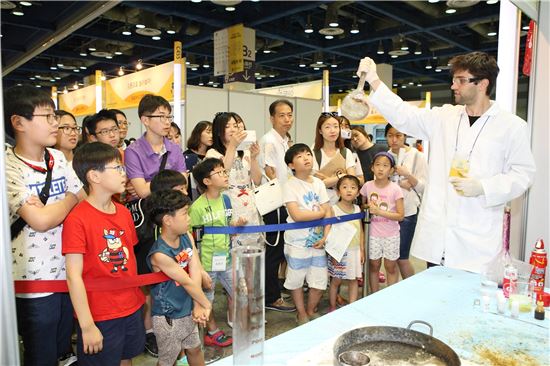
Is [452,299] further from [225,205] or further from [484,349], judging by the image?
[225,205]

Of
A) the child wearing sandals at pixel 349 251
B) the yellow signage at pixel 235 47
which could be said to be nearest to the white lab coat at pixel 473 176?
the child wearing sandals at pixel 349 251

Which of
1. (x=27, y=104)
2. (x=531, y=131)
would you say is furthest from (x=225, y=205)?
(x=531, y=131)

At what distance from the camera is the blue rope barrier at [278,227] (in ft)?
8.50

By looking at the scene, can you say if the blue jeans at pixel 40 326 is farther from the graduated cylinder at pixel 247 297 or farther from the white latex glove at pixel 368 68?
the white latex glove at pixel 368 68

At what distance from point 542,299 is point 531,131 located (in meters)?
1.16

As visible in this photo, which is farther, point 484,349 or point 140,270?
point 140,270

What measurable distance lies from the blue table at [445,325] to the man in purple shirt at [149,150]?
56.0 inches

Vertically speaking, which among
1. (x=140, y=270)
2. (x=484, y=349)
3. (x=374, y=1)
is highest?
(x=374, y=1)

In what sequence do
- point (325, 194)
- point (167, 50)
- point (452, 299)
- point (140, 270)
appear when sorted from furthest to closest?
point (167, 50)
point (325, 194)
point (140, 270)
point (452, 299)

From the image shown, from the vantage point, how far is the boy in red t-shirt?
5.58 feet

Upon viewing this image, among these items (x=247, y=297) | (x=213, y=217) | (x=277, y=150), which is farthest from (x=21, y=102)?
(x=277, y=150)

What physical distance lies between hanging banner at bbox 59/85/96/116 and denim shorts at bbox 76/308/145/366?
817cm

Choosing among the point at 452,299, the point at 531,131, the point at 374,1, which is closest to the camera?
the point at 452,299

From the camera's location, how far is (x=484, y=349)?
1.19 metres
